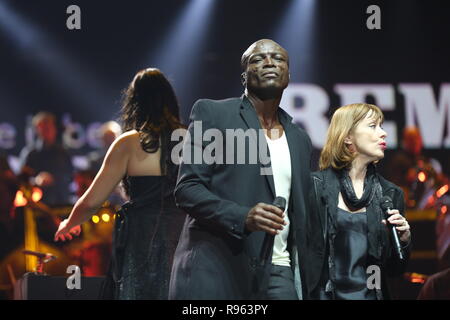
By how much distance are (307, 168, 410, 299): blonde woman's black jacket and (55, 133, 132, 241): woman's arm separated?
1.11 meters

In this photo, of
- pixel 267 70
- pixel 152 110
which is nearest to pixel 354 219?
pixel 267 70

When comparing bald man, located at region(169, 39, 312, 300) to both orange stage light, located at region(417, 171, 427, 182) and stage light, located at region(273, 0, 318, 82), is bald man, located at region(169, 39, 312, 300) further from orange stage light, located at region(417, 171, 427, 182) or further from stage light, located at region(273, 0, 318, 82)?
stage light, located at region(273, 0, 318, 82)

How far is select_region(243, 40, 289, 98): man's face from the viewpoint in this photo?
365 centimetres

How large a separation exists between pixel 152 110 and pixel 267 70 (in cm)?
110

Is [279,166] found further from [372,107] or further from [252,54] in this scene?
[372,107]

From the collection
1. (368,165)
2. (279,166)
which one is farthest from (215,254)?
(368,165)

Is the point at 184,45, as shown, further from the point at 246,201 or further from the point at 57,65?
the point at 246,201

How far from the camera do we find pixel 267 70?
3.66 m

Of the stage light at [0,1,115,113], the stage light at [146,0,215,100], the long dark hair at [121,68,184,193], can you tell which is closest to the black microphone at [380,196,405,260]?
the long dark hair at [121,68,184,193]

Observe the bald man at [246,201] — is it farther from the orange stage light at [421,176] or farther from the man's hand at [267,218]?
the orange stage light at [421,176]

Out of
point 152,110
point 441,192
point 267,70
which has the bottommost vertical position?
point 441,192

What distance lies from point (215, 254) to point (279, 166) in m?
0.54

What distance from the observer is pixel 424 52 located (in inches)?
414

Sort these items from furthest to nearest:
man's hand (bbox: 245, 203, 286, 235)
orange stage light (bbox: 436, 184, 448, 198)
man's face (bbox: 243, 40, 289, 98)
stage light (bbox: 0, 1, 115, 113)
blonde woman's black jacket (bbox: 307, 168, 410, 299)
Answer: stage light (bbox: 0, 1, 115, 113) < orange stage light (bbox: 436, 184, 448, 198) < blonde woman's black jacket (bbox: 307, 168, 410, 299) < man's face (bbox: 243, 40, 289, 98) < man's hand (bbox: 245, 203, 286, 235)
